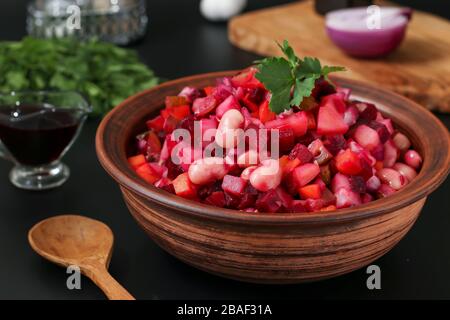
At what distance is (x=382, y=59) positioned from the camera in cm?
312

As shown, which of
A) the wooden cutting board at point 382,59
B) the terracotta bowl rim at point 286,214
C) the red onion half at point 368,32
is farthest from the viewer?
the red onion half at point 368,32

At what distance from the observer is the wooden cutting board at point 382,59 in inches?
112

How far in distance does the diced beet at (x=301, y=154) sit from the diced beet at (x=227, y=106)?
0.19m

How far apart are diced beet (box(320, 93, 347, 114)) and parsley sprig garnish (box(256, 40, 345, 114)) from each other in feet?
0.19

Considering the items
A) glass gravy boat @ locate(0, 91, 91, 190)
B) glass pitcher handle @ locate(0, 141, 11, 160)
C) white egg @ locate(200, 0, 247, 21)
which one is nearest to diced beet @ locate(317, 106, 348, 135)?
glass gravy boat @ locate(0, 91, 91, 190)

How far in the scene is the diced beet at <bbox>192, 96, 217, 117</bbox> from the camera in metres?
1.89

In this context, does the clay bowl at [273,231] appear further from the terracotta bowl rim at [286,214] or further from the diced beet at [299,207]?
the diced beet at [299,207]

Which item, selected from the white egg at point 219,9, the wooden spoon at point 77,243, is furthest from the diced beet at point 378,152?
the white egg at point 219,9

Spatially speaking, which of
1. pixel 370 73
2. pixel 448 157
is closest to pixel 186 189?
pixel 448 157

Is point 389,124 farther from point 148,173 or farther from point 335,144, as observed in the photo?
point 148,173

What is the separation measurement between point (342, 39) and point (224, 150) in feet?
4.67

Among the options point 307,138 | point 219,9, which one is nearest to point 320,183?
point 307,138

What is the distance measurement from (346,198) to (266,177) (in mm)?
181

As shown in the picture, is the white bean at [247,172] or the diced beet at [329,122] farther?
the diced beet at [329,122]
